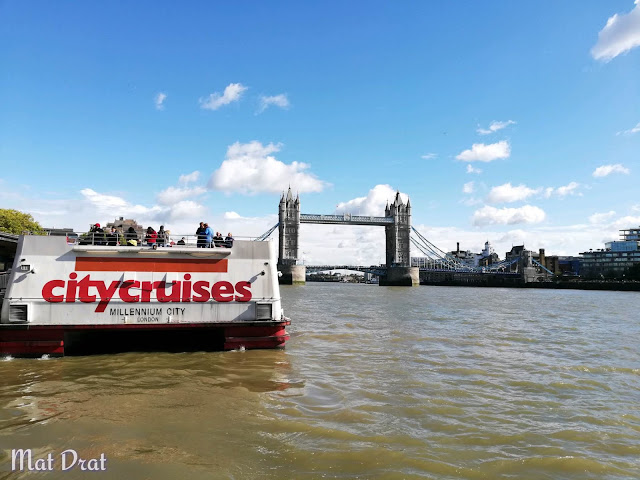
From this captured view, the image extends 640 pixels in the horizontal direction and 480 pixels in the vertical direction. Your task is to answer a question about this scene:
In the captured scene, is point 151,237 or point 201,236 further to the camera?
point 201,236

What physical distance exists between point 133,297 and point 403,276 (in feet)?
361

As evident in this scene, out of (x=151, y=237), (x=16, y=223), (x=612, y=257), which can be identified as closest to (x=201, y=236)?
(x=151, y=237)

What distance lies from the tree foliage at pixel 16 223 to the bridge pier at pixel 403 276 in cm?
8356

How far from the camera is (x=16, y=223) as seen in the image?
5247 cm

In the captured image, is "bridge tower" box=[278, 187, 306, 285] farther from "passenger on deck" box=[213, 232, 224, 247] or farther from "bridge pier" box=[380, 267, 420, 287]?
"passenger on deck" box=[213, 232, 224, 247]

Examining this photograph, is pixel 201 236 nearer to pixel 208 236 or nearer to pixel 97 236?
pixel 208 236

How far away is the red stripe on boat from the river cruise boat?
22 millimetres

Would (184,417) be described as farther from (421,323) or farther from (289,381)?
(421,323)

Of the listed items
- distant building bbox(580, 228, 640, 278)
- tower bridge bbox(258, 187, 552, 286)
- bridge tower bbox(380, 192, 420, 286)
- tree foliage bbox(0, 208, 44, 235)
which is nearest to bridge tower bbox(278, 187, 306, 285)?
tower bridge bbox(258, 187, 552, 286)

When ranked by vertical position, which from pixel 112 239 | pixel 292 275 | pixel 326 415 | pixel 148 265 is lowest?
pixel 326 415

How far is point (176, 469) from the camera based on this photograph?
472cm

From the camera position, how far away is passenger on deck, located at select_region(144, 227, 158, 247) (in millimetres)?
11506

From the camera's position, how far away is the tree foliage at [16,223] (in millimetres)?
51562

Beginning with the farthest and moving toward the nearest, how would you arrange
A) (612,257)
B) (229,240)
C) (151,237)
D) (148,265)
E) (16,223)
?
1. (612,257)
2. (16,223)
3. (229,240)
4. (151,237)
5. (148,265)
